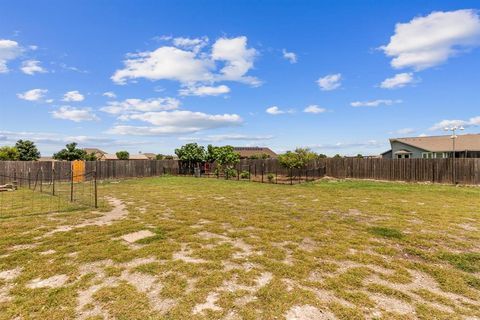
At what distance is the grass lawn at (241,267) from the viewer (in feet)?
8.71

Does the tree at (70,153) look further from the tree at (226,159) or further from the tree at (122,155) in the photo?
the tree at (226,159)

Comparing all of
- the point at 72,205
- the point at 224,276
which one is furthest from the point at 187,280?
the point at 72,205

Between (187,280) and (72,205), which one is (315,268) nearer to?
(187,280)

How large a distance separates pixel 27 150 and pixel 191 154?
28.3 m

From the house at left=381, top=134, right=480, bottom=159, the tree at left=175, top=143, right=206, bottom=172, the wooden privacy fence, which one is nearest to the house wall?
the house at left=381, top=134, right=480, bottom=159

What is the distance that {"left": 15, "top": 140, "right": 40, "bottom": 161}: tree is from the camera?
36.7 meters

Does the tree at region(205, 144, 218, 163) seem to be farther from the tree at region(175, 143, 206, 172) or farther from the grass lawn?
the grass lawn

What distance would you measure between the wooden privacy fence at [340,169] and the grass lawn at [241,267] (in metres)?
8.12

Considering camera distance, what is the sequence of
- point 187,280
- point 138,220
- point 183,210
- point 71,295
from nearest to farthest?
point 71,295 < point 187,280 < point 138,220 < point 183,210

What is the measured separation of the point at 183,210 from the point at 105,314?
17.9 ft

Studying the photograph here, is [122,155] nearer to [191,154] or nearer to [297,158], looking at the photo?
[191,154]

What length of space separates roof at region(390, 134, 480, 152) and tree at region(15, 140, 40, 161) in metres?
46.8

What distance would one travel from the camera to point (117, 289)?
303cm

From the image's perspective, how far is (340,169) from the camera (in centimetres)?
1859
